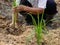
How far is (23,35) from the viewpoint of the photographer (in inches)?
117

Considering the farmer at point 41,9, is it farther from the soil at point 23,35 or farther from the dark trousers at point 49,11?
the soil at point 23,35

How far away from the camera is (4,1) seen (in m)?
4.06

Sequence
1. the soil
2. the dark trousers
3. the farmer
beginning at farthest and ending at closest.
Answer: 1. the dark trousers
2. the farmer
3. the soil

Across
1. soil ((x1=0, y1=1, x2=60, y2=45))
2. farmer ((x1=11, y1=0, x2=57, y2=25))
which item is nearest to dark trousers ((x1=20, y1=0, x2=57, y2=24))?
farmer ((x1=11, y1=0, x2=57, y2=25))

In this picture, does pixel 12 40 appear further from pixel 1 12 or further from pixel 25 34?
pixel 1 12

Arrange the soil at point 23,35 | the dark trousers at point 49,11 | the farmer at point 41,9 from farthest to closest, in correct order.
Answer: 1. the dark trousers at point 49,11
2. the farmer at point 41,9
3. the soil at point 23,35

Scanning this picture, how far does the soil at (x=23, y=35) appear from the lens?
280cm

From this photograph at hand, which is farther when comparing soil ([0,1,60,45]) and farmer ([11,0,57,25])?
farmer ([11,0,57,25])

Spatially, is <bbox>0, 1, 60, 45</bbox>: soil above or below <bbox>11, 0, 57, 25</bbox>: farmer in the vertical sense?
below

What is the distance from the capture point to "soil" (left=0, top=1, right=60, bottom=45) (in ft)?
9.18

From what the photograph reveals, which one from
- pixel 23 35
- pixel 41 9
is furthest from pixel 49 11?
pixel 23 35

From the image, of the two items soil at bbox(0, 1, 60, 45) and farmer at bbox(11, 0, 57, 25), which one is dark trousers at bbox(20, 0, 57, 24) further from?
soil at bbox(0, 1, 60, 45)

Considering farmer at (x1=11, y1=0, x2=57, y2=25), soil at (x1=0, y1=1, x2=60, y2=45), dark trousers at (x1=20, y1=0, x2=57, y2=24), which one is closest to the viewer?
soil at (x1=0, y1=1, x2=60, y2=45)

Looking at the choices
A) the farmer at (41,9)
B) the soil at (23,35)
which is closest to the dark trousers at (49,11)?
the farmer at (41,9)
